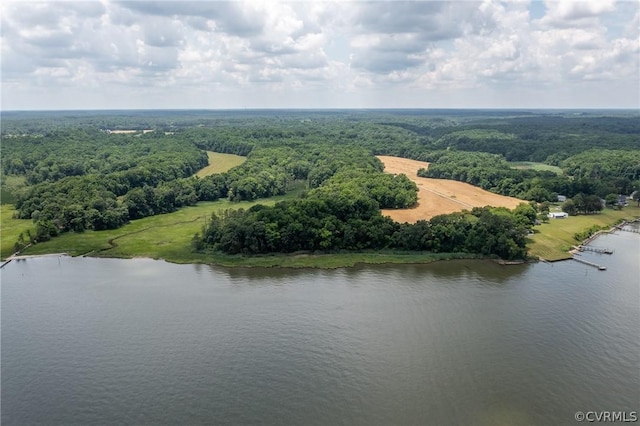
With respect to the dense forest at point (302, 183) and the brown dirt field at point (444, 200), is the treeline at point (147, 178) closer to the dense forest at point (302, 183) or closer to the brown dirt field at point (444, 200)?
the dense forest at point (302, 183)

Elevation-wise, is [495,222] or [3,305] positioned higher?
[495,222]

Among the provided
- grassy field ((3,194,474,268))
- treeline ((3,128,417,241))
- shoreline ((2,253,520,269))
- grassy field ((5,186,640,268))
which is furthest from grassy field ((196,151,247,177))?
shoreline ((2,253,520,269))

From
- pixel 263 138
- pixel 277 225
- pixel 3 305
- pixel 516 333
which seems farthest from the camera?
pixel 263 138

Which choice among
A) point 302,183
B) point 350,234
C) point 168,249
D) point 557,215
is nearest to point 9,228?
point 168,249

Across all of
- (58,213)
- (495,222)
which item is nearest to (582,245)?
(495,222)

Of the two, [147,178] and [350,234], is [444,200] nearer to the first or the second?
[350,234]

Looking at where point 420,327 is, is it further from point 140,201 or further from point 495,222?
point 140,201

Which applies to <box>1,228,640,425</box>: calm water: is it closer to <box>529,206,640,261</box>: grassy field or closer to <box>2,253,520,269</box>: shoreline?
<box>2,253,520,269</box>: shoreline
